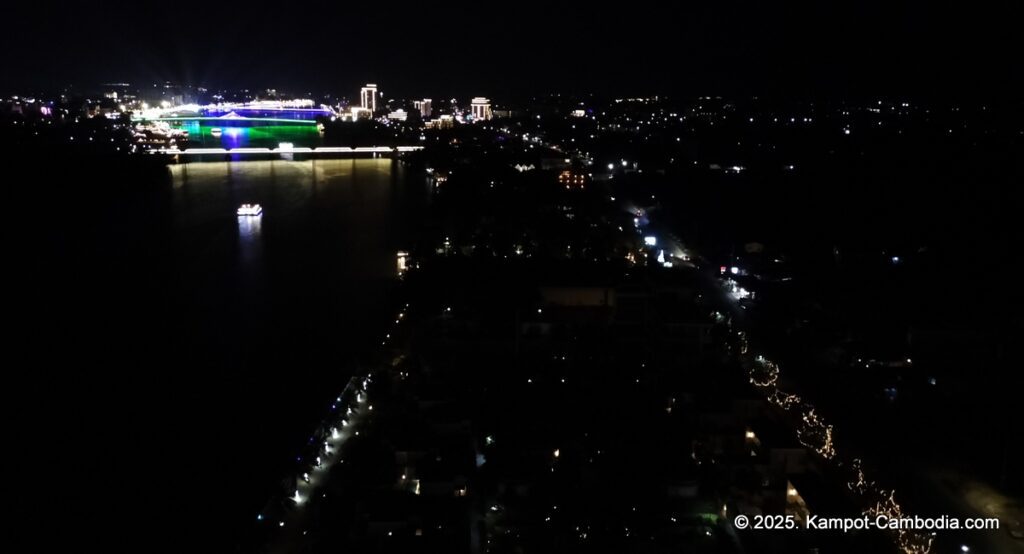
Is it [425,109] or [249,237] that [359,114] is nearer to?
[425,109]

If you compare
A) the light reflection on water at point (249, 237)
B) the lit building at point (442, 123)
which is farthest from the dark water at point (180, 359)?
the lit building at point (442, 123)

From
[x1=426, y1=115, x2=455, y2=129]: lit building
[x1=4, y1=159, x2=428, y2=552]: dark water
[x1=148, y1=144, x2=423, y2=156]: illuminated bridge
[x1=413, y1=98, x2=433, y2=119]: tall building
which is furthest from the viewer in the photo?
[x1=413, y1=98, x2=433, y2=119]: tall building

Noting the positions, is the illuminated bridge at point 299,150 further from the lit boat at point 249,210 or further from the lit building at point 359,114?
the lit boat at point 249,210

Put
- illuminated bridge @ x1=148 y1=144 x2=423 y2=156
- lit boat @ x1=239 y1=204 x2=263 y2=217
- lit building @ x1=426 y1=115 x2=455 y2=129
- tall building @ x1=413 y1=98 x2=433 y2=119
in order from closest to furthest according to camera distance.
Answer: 1. lit boat @ x1=239 y1=204 x2=263 y2=217
2. illuminated bridge @ x1=148 y1=144 x2=423 y2=156
3. lit building @ x1=426 y1=115 x2=455 y2=129
4. tall building @ x1=413 y1=98 x2=433 y2=119

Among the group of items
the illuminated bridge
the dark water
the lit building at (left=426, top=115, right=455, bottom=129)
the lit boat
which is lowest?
the dark water

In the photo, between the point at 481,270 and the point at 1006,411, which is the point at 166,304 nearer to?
the point at 481,270

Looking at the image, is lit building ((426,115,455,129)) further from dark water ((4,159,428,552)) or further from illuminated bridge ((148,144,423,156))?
dark water ((4,159,428,552))

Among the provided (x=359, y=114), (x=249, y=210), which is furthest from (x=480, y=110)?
(x=249, y=210)

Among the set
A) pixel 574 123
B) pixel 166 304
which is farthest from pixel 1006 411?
pixel 574 123

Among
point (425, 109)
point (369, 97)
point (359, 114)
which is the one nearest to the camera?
point (359, 114)

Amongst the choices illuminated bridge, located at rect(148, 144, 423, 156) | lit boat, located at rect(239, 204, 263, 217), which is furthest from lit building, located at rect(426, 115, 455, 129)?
lit boat, located at rect(239, 204, 263, 217)
